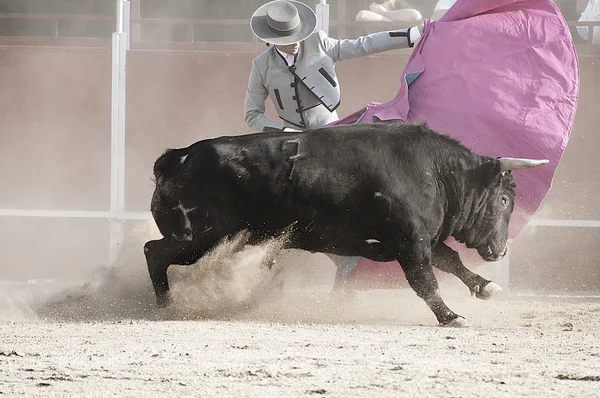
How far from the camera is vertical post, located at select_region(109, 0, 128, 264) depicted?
7.87m

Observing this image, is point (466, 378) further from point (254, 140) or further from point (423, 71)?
point (423, 71)

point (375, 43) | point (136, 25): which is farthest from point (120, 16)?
point (375, 43)

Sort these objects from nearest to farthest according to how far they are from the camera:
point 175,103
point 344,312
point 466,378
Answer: point 466,378 < point 344,312 < point 175,103

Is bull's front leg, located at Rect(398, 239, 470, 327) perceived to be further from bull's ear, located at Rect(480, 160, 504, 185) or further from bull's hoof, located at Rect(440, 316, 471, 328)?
bull's ear, located at Rect(480, 160, 504, 185)

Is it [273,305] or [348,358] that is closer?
[348,358]

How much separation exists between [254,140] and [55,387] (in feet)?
6.88

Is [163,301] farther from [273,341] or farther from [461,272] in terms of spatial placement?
[461,272]

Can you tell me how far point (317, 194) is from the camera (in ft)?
16.6

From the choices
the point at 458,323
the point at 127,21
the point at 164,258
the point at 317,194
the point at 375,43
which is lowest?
the point at 458,323

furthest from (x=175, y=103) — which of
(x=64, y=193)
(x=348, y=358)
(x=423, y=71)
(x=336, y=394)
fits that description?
(x=336, y=394)

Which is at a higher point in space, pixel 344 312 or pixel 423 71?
pixel 423 71

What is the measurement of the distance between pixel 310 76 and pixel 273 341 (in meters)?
2.02

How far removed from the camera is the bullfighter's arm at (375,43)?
5.77 m

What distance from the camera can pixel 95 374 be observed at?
3.45 m
